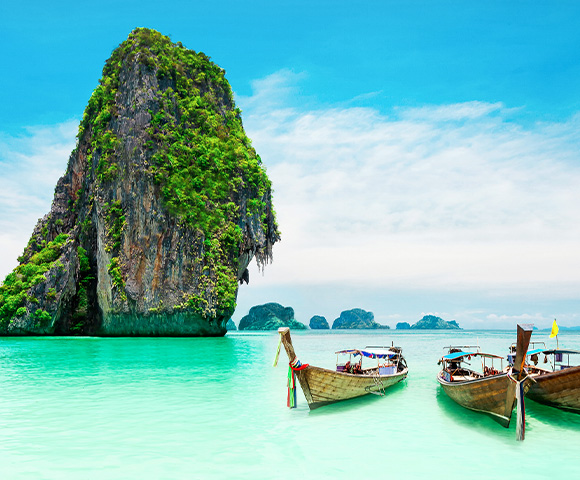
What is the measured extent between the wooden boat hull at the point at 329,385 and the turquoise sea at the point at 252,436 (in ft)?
0.82

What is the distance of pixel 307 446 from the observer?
26.9 ft

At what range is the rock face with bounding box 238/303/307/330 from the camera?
390 ft

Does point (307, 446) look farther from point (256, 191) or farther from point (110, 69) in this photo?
point (110, 69)

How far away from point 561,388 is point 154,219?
33.6 m

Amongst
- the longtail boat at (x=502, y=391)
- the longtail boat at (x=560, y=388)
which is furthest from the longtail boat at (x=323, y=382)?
the longtail boat at (x=560, y=388)

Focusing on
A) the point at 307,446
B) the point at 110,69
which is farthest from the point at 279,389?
the point at 110,69

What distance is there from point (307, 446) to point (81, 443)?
4.16 m

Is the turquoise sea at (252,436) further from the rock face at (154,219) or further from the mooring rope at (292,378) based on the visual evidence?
the rock face at (154,219)

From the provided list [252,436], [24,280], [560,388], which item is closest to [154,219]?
[24,280]

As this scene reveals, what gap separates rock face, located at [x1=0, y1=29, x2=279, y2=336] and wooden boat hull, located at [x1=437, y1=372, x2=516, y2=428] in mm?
28997

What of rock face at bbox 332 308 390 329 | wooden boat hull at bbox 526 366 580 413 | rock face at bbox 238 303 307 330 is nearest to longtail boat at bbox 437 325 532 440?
wooden boat hull at bbox 526 366 580 413

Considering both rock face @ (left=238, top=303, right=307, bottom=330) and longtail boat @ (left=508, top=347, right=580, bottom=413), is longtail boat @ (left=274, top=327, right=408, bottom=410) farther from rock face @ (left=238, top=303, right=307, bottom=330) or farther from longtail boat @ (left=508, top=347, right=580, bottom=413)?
rock face @ (left=238, top=303, right=307, bottom=330)

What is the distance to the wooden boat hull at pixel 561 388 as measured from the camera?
9945 millimetres

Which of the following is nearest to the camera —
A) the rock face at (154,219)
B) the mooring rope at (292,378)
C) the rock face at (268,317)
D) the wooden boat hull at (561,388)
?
the wooden boat hull at (561,388)
